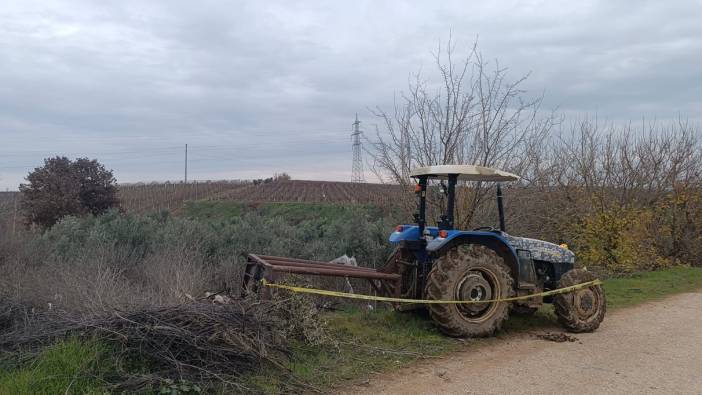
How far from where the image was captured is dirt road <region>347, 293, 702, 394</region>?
5430 millimetres

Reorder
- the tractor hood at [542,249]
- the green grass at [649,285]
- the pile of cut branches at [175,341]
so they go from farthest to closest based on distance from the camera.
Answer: the green grass at [649,285] < the tractor hood at [542,249] < the pile of cut branches at [175,341]

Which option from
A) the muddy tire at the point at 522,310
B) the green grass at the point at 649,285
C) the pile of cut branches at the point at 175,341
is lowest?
the green grass at the point at 649,285

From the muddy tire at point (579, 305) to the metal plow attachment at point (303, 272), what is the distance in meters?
2.31

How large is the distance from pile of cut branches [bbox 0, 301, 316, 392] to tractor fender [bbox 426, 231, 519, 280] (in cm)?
252

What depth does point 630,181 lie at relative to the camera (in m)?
16.8

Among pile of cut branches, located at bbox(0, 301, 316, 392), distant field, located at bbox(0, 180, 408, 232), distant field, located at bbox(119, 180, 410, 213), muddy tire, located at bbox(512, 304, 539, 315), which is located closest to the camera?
pile of cut branches, located at bbox(0, 301, 316, 392)

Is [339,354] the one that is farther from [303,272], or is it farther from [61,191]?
[61,191]

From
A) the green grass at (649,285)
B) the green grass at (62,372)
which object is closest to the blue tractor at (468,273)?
the green grass at (62,372)

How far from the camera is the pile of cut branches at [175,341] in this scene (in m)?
4.87

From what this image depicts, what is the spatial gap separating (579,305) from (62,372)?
20.7 feet

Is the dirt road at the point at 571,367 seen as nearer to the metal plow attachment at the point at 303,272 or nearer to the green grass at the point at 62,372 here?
the metal plow attachment at the point at 303,272

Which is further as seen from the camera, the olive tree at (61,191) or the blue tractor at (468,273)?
the olive tree at (61,191)

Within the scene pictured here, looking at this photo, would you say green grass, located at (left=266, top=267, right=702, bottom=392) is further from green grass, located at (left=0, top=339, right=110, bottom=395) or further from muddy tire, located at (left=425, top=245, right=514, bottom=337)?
green grass, located at (left=0, top=339, right=110, bottom=395)

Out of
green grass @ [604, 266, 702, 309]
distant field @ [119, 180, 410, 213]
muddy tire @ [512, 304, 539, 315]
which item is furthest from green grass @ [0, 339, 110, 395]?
distant field @ [119, 180, 410, 213]
